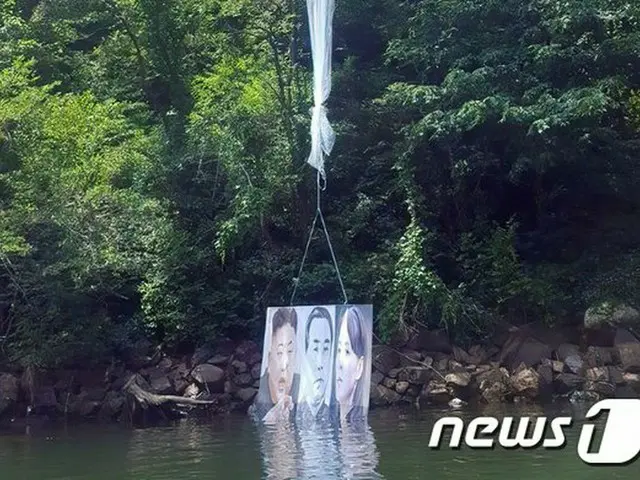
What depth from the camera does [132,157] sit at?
1945cm

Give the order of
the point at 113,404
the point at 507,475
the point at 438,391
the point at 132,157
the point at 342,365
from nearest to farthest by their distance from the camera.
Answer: the point at 507,475, the point at 342,365, the point at 438,391, the point at 113,404, the point at 132,157

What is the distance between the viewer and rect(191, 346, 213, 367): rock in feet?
54.6

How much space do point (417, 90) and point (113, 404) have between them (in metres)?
7.68

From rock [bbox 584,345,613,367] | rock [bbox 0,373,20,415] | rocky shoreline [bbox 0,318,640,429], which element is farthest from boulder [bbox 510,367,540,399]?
rock [bbox 0,373,20,415]

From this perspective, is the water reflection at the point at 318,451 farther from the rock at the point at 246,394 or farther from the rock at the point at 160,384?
the rock at the point at 160,384

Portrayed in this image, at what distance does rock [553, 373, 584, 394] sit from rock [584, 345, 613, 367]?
414 mm

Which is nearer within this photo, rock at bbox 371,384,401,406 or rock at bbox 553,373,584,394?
rock at bbox 553,373,584,394

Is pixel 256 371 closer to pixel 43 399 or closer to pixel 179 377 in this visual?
pixel 179 377

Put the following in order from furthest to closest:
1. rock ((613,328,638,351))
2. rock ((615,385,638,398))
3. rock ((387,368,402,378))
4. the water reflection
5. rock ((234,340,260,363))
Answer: rock ((234,340,260,363)) < rock ((387,368,402,378)) < rock ((613,328,638,351)) < rock ((615,385,638,398)) < the water reflection

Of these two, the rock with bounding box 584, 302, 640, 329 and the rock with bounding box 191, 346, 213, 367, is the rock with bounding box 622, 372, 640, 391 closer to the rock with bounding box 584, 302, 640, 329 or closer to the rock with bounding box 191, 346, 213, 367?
the rock with bounding box 584, 302, 640, 329

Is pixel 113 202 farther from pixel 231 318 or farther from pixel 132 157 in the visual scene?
pixel 231 318

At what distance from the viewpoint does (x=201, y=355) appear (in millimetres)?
16750

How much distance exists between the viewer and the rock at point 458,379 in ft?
49.3

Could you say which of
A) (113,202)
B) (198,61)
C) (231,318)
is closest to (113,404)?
(231,318)
